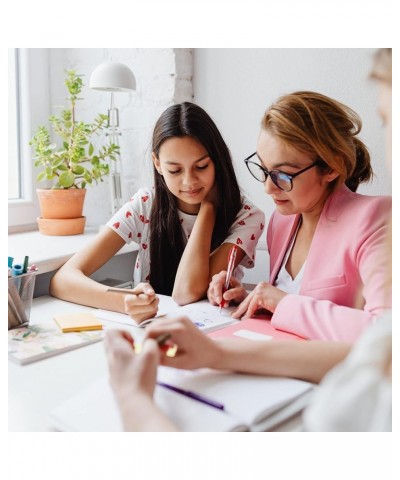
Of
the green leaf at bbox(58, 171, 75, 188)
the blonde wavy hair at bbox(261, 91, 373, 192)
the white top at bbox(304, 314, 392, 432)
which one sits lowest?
the white top at bbox(304, 314, 392, 432)

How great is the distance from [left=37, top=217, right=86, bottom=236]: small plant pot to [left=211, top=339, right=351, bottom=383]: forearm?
3.29 ft

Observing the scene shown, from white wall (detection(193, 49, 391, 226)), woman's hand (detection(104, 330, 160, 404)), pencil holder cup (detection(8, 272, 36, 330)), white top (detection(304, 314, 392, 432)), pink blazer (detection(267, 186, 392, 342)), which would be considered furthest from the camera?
white wall (detection(193, 49, 391, 226))

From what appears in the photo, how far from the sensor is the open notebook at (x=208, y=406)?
600mm

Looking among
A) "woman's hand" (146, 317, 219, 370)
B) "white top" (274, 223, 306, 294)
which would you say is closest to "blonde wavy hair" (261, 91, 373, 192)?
"white top" (274, 223, 306, 294)

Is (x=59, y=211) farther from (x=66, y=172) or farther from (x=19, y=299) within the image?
(x=19, y=299)

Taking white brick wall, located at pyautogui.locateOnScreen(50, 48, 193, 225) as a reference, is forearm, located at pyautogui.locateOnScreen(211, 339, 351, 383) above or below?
below

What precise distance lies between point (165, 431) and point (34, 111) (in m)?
1.51

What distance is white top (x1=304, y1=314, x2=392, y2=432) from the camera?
1.21 feet

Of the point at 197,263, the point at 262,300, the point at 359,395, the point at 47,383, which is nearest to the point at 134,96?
the point at 197,263

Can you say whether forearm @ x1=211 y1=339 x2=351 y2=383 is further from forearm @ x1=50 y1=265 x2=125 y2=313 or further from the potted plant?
the potted plant

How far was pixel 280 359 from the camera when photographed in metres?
0.72

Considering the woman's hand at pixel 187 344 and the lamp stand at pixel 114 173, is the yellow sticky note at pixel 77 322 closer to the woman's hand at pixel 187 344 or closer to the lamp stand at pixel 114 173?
the woman's hand at pixel 187 344
